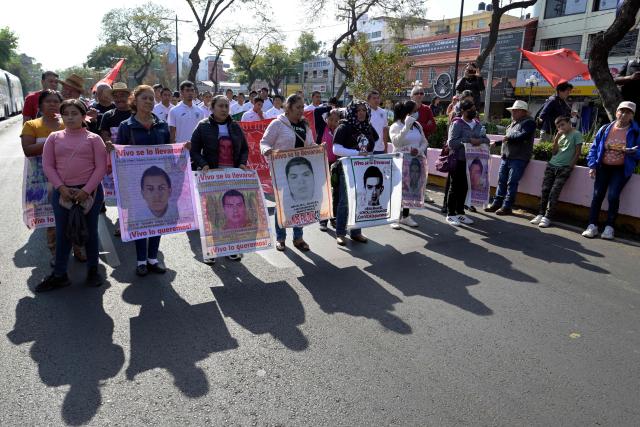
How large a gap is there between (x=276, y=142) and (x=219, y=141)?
30.1 inches

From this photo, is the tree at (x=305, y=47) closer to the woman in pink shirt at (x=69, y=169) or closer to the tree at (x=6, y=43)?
A: the tree at (x=6, y=43)

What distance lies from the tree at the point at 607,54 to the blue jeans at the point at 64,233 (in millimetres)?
9205

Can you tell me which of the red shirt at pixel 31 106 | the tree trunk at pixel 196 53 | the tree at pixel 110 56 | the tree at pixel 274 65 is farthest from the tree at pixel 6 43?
the red shirt at pixel 31 106

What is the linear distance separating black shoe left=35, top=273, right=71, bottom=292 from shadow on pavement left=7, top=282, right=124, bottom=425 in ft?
0.28

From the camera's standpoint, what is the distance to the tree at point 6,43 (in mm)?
62219

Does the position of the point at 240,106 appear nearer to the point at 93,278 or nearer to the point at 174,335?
the point at 93,278

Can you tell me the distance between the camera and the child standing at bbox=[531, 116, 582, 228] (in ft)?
24.4

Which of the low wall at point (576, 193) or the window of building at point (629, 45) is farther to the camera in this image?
the window of building at point (629, 45)

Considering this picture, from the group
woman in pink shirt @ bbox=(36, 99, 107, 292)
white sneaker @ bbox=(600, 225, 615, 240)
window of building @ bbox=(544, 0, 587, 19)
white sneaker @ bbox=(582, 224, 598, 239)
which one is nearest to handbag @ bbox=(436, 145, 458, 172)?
white sneaker @ bbox=(582, 224, 598, 239)

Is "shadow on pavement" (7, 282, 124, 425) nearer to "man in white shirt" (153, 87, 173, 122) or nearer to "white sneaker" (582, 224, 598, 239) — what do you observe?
"man in white shirt" (153, 87, 173, 122)

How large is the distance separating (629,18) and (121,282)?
988 centimetres

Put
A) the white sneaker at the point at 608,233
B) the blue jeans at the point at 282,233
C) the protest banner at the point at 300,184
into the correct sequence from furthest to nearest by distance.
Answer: the white sneaker at the point at 608,233 < the blue jeans at the point at 282,233 < the protest banner at the point at 300,184

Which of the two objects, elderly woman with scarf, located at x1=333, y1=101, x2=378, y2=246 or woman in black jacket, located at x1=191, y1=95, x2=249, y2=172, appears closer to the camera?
woman in black jacket, located at x1=191, y1=95, x2=249, y2=172

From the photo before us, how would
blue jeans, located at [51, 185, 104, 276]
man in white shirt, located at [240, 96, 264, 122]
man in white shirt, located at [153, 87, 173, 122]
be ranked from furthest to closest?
man in white shirt, located at [240, 96, 264, 122] → man in white shirt, located at [153, 87, 173, 122] → blue jeans, located at [51, 185, 104, 276]
